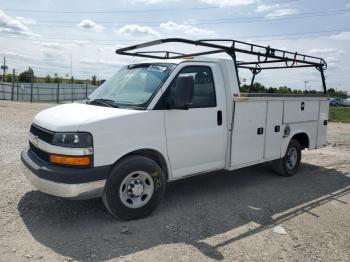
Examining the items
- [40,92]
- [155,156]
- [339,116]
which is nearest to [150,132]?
[155,156]

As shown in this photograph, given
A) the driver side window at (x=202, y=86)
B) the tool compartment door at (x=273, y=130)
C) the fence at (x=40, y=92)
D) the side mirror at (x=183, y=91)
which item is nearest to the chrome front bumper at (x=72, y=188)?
the side mirror at (x=183, y=91)

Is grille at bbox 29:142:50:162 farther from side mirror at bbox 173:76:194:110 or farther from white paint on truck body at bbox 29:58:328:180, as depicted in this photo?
side mirror at bbox 173:76:194:110

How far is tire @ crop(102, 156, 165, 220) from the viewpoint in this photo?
14.4 ft

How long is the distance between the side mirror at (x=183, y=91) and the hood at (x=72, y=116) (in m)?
0.57

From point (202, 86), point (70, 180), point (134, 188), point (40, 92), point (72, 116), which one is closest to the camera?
point (70, 180)

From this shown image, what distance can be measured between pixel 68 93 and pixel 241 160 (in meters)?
38.1

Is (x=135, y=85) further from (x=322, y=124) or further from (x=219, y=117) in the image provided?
(x=322, y=124)

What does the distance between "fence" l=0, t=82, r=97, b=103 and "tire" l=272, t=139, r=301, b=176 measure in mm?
28785

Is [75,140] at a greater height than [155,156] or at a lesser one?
greater

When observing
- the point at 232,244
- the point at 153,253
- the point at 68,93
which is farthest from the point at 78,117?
the point at 68,93

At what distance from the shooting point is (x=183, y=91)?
4629mm

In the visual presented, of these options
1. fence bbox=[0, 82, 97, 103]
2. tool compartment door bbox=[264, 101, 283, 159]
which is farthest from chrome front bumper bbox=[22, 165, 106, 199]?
fence bbox=[0, 82, 97, 103]

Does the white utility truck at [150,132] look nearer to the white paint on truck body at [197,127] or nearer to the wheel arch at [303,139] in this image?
the white paint on truck body at [197,127]

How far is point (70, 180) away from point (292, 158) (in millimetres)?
4894
